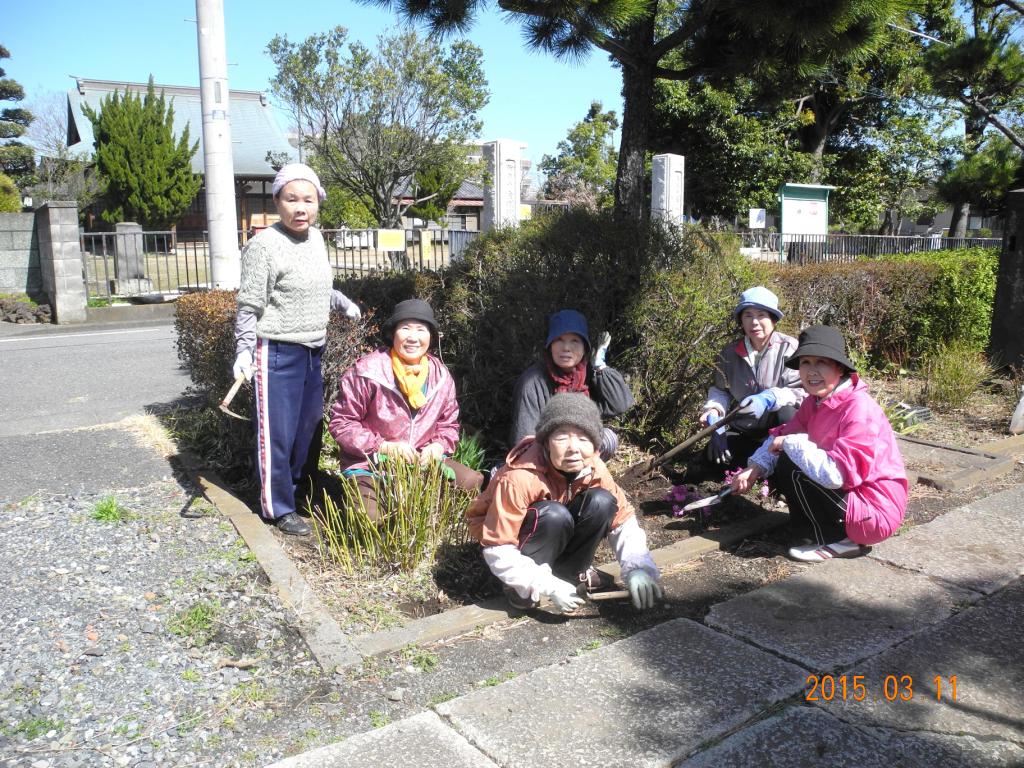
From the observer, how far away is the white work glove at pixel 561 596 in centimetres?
305

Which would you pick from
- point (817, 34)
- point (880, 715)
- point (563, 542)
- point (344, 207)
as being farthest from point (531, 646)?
point (344, 207)

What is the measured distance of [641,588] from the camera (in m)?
3.12

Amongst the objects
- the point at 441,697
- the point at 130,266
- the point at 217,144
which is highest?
the point at 217,144

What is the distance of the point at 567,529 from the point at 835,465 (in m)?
1.31

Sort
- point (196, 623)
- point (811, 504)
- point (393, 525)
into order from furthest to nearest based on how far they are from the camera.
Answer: point (811, 504)
point (393, 525)
point (196, 623)

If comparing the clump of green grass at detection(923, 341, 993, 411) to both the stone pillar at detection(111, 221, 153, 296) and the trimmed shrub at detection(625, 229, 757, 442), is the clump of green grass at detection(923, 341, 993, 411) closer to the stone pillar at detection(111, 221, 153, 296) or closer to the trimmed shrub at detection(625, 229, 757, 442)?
the trimmed shrub at detection(625, 229, 757, 442)

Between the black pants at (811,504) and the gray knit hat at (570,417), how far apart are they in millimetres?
1151

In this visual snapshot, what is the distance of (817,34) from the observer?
460 cm

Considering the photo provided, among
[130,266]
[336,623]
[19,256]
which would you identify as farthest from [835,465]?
[130,266]

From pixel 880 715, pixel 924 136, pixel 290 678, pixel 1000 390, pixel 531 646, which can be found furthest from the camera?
pixel 924 136

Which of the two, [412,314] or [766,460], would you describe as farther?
[766,460]

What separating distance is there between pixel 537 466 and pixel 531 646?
26.7 inches

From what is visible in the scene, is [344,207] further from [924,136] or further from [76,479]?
[76,479]
